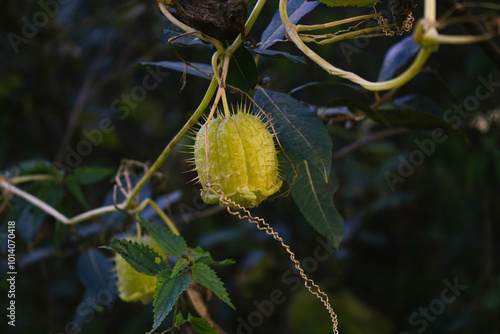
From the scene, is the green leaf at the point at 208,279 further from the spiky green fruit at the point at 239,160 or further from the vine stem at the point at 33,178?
the vine stem at the point at 33,178

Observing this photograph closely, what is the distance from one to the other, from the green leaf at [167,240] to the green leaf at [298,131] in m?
0.34

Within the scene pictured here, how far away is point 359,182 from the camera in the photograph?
3588 mm

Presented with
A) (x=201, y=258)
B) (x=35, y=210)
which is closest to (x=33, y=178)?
(x=35, y=210)

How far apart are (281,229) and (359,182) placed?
0.74 meters

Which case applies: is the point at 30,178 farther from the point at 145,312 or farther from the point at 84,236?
the point at 145,312

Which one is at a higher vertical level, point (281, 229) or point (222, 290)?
point (222, 290)

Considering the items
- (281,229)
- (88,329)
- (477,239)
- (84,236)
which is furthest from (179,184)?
(477,239)

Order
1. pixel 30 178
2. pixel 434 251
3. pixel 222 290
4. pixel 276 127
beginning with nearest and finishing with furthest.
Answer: pixel 222 290 < pixel 276 127 < pixel 30 178 < pixel 434 251

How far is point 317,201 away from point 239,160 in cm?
40

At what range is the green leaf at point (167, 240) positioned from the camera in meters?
1.07

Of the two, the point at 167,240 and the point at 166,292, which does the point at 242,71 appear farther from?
the point at 166,292

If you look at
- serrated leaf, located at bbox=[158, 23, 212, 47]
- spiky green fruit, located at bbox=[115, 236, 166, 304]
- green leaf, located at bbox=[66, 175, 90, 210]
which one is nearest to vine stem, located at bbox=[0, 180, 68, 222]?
green leaf, located at bbox=[66, 175, 90, 210]

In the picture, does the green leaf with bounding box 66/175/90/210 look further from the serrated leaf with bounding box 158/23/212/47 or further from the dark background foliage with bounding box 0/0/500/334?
the dark background foliage with bounding box 0/0/500/334

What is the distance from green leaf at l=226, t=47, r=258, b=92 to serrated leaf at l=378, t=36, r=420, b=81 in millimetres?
649
